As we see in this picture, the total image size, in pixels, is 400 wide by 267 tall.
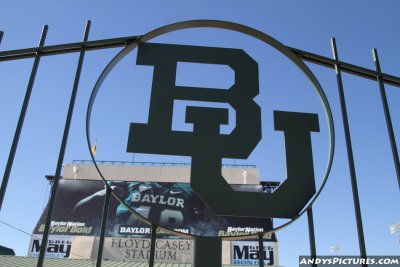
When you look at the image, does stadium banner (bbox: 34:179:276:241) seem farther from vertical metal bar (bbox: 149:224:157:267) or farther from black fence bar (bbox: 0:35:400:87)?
vertical metal bar (bbox: 149:224:157:267)

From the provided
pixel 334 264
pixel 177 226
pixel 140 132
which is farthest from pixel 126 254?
pixel 140 132

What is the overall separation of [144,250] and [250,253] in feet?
17.1

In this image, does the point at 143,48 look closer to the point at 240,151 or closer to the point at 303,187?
the point at 240,151

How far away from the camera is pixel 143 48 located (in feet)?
10.0

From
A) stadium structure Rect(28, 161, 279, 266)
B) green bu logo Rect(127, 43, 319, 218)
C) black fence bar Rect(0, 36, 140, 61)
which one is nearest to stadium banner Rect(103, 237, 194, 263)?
stadium structure Rect(28, 161, 279, 266)

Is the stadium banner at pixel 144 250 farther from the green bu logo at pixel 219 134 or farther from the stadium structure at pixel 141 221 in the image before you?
the green bu logo at pixel 219 134

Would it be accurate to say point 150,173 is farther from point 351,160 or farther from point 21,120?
point 351,160

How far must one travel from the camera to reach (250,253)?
63.4 feet

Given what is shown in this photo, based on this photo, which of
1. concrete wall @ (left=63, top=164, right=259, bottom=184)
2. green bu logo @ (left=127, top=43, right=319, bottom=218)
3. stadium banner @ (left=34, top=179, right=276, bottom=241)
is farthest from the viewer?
concrete wall @ (left=63, top=164, right=259, bottom=184)

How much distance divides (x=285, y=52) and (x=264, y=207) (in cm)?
115

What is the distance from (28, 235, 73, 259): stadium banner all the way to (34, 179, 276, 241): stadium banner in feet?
0.92

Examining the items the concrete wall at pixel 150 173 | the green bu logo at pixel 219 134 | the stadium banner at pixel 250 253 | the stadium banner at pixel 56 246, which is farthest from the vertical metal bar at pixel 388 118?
the stadium banner at pixel 56 246

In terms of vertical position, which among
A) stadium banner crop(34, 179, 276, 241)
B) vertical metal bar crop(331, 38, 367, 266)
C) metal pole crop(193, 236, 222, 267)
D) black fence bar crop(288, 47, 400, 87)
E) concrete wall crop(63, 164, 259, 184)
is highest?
concrete wall crop(63, 164, 259, 184)

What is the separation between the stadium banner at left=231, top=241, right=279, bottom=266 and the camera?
19.1 metres
